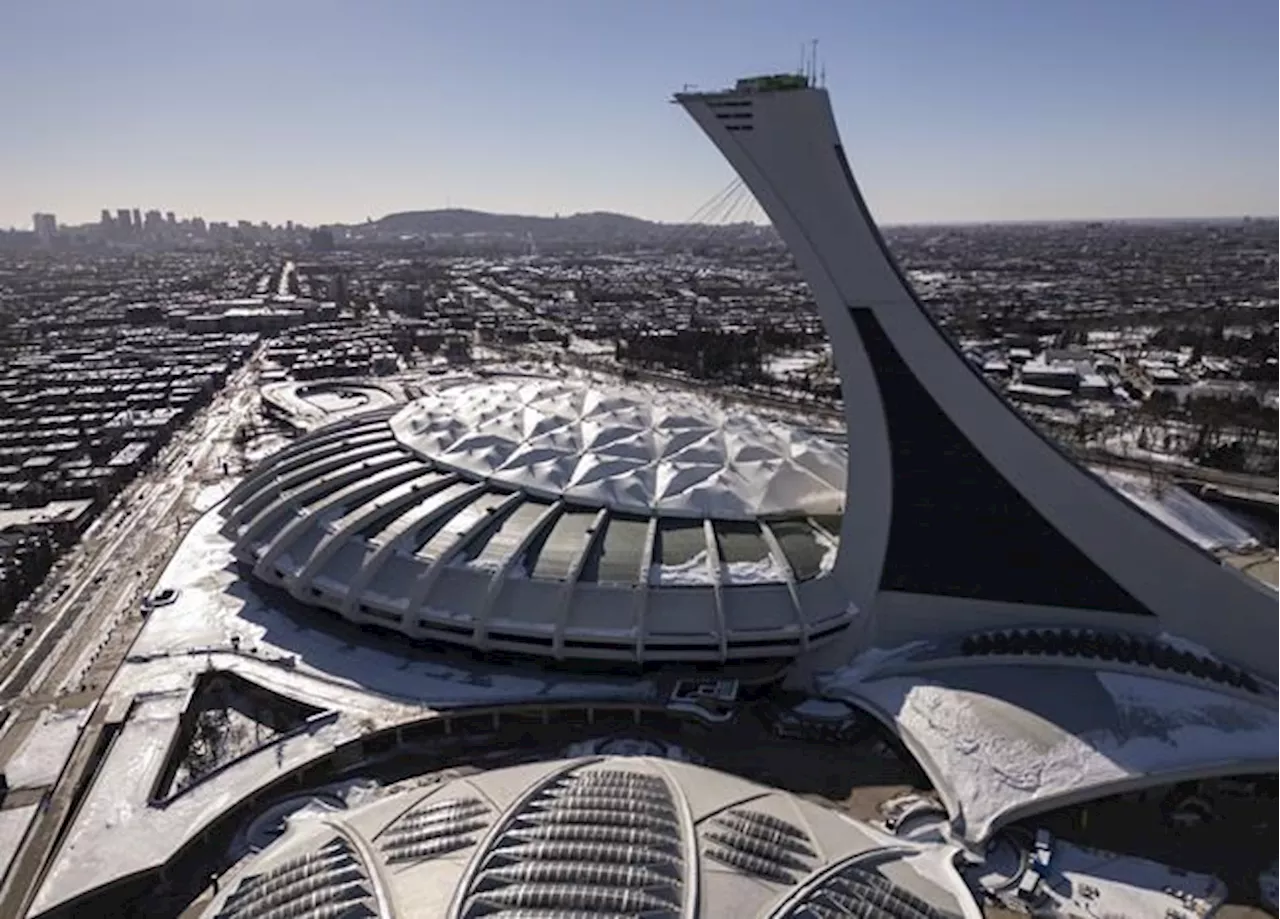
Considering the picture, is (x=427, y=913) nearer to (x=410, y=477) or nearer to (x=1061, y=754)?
(x=1061, y=754)

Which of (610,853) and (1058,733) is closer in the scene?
(610,853)

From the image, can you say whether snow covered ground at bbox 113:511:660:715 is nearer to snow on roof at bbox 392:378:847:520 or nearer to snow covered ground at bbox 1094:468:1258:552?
snow on roof at bbox 392:378:847:520

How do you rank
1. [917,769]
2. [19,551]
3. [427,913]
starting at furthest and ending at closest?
[19,551] < [917,769] < [427,913]

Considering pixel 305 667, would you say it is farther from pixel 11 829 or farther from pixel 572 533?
pixel 572 533

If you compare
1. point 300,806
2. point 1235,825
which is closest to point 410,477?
A: point 300,806

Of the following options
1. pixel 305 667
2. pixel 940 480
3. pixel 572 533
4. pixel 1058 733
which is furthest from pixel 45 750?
pixel 1058 733

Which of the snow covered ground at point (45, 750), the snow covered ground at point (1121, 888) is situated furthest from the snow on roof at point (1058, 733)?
the snow covered ground at point (45, 750)

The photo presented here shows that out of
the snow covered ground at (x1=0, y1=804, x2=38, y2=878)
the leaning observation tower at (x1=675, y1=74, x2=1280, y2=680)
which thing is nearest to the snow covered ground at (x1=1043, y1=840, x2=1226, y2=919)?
the leaning observation tower at (x1=675, y1=74, x2=1280, y2=680)
